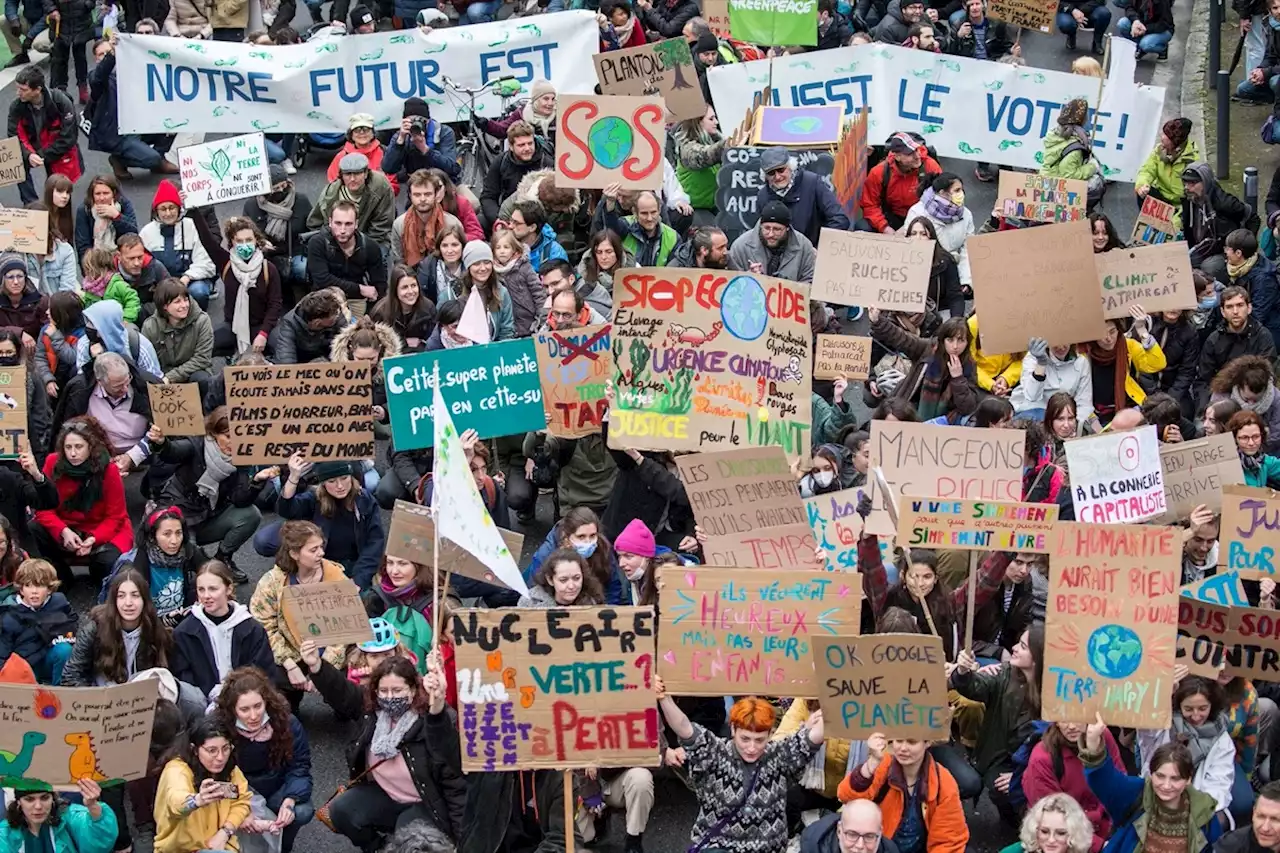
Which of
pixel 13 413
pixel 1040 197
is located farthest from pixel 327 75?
pixel 13 413

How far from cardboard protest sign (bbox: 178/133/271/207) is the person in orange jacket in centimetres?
820

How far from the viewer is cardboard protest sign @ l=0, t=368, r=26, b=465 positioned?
490 inches

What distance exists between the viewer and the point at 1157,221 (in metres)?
15.8

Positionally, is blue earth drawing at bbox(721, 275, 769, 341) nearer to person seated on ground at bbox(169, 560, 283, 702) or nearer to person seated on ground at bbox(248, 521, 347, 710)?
person seated on ground at bbox(248, 521, 347, 710)

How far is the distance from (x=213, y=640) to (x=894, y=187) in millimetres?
7815

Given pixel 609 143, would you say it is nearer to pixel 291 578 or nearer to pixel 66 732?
pixel 291 578

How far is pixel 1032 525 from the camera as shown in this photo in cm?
1039

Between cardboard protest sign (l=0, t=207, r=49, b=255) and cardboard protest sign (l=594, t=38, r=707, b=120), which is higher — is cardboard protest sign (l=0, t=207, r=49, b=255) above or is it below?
below

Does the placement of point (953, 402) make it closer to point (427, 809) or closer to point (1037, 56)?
point (427, 809)

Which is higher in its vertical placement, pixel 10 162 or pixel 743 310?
pixel 10 162

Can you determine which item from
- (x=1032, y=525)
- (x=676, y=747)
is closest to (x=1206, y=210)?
(x=1032, y=525)

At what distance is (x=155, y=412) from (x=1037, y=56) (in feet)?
41.2

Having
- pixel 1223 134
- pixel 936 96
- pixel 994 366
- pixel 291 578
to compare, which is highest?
pixel 936 96

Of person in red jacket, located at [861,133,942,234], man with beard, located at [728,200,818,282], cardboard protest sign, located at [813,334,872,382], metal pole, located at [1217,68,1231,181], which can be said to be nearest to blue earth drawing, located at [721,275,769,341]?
cardboard protest sign, located at [813,334,872,382]
